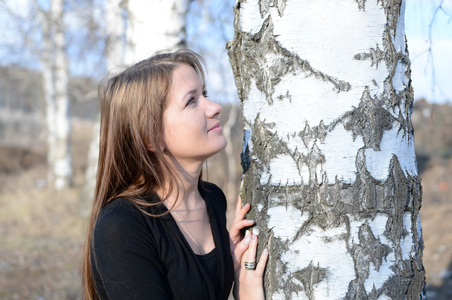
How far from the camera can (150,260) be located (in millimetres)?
1515

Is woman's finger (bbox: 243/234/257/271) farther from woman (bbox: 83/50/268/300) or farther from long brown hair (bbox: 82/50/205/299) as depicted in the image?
long brown hair (bbox: 82/50/205/299)

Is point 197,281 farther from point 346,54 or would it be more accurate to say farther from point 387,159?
point 346,54

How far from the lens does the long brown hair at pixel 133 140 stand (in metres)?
1.66

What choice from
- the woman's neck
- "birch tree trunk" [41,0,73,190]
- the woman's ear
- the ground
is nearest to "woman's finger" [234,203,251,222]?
the woman's neck

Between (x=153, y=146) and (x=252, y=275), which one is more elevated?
(x=153, y=146)

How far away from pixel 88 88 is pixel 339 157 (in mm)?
8585

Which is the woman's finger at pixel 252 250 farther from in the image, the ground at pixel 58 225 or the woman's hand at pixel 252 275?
the ground at pixel 58 225

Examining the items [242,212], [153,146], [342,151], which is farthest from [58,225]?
[342,151]

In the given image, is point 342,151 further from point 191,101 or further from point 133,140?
point 133,140

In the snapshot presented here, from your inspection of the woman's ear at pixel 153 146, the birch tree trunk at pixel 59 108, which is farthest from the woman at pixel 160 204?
the birch tree trunk at pixel 59 108

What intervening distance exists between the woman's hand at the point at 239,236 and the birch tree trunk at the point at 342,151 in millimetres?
156

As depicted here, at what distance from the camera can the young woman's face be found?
1634 millimetres

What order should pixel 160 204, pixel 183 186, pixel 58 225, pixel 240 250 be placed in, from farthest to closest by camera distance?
1. pixel 58 225
2. pixel 183 186
3. pixel 160 204
4. pixel 240 250

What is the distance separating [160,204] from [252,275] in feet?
1.47
